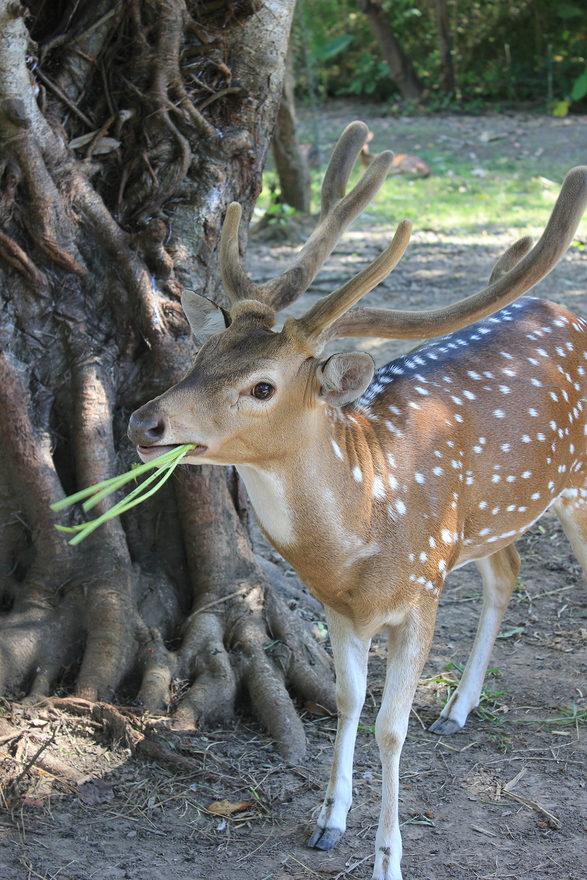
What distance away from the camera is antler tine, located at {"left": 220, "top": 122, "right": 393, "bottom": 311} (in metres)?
3.11

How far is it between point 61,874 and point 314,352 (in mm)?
1720

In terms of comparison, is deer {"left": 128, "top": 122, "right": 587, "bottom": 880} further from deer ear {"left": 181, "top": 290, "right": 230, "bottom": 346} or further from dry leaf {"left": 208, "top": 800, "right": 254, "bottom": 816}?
dry leaf {"left": 208, "top": 800, "right": 254, "bottom": 816}

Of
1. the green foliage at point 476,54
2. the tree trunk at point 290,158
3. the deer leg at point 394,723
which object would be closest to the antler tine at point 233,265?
the deer leg at point 394,723

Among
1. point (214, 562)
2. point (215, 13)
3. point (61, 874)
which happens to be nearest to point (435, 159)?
point (215, 13)

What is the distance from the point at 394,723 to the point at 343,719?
28 cm

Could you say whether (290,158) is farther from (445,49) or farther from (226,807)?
(445,49)

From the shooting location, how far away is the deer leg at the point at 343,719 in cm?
308

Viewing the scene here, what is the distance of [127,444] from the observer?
3.77m

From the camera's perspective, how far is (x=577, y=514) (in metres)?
3.84

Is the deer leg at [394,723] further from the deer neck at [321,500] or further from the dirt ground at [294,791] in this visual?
the deer neck at [321,500]

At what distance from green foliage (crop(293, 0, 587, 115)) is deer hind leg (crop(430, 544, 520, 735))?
13.3 metres

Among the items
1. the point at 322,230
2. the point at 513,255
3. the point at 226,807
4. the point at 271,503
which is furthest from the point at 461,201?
the point at 226,807

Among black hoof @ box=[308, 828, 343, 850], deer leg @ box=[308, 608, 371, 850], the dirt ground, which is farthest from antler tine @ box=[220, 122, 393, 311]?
black hoof @ box=[308, 828, 343, 850]

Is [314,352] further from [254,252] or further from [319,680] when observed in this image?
[254,252]
